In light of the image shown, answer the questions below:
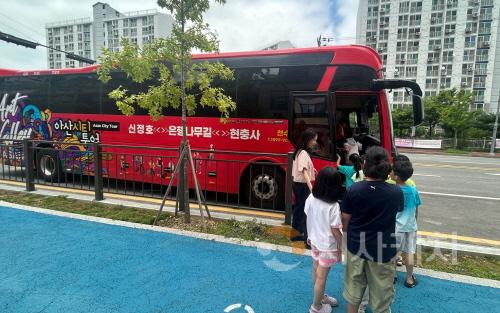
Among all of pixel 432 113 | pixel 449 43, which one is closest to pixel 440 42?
pixel 449 43

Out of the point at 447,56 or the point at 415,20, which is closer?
the point at 447,56

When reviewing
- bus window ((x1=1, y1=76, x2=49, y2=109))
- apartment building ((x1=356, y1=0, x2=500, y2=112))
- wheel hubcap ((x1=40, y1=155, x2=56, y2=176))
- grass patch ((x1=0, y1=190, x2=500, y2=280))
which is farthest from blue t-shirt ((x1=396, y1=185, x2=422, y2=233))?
apartment building ((x1=356, y1=0, x2=500, y2=112))

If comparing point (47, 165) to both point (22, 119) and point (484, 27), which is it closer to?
point (22, 119)

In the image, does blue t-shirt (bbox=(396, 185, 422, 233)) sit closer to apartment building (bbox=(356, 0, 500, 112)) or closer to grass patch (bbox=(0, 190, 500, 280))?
grass patch (bbox=(0, 190, 500, 280))

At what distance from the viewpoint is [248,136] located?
20.5ft

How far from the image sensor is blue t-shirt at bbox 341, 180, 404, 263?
7.67 feet

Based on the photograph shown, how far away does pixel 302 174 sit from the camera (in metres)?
4.14

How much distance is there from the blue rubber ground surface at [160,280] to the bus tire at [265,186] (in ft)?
6.84

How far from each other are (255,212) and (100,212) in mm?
2937

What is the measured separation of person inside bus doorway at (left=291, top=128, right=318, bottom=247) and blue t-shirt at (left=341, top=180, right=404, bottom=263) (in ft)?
4.66

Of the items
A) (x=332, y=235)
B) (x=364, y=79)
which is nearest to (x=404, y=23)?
(x=364, y=79)

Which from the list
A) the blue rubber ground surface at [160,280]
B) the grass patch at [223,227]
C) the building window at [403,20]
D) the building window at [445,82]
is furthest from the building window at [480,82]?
the blue rubber ground surface at [160,280]

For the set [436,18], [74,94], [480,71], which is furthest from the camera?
[436,18]

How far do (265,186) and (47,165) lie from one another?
693 centimetres
